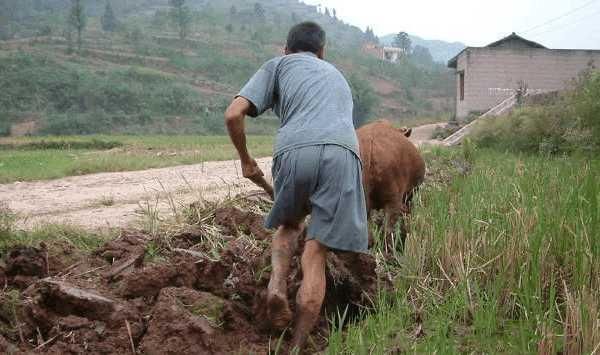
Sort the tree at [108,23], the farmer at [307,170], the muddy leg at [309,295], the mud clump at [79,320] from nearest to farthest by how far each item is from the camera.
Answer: the mud clump at [79,320] < the muddy leg at [309,295] < the farmer at [307,170] < the tree at [108,23]

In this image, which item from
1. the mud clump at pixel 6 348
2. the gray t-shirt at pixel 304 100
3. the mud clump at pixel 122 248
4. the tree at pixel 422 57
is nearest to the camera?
the mud clump at pixel 6 348

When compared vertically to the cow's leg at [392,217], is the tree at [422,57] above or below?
below

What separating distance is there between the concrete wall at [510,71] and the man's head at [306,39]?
81.8ft

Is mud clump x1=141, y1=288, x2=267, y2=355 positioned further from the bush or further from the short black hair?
the bush

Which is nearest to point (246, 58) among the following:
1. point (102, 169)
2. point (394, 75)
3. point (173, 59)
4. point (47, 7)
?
point (173, 59)

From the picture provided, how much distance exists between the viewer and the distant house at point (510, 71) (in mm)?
27719

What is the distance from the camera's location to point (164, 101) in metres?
46.8

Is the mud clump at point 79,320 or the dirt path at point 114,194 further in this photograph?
the dirt path at point 114,194

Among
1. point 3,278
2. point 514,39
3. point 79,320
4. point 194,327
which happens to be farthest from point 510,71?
point 79,320

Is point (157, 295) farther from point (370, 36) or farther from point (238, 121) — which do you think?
point (370, 36)

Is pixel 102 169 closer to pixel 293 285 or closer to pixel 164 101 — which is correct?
pixel 293 285

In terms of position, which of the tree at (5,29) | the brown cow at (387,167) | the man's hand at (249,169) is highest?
the tree at (5,29)

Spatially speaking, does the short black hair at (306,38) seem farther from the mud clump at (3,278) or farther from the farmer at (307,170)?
the mud clump at (3,278)

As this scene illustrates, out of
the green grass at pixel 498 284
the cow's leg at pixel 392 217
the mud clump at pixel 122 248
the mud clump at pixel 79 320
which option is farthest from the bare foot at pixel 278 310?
the cow's leg at pixel 392 217
